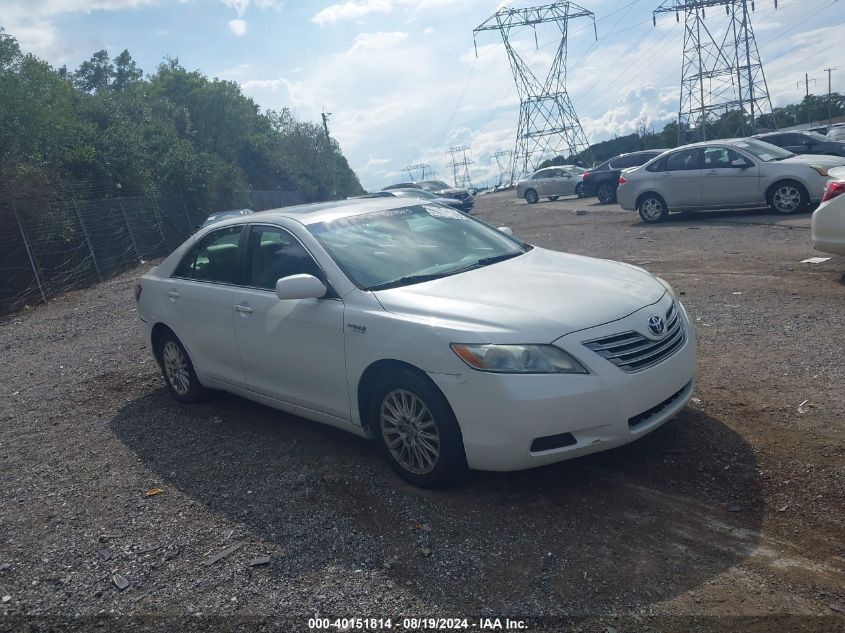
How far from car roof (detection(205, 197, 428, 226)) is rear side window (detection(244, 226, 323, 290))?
132 mm

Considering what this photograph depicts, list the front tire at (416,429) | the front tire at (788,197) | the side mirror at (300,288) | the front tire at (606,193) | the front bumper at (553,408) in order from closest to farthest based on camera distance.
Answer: the front bumper at (553,408) < the front tire at (416,429) < the side mirror at (300,288) < the front tire at (788,197) < the front tire at (606,193)

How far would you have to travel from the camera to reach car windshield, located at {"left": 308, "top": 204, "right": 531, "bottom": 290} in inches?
186

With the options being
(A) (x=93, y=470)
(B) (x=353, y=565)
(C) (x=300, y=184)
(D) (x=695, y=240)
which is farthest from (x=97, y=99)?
(C) (x=300, y=184)

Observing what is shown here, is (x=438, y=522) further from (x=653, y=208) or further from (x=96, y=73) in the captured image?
(x=96, y=73)

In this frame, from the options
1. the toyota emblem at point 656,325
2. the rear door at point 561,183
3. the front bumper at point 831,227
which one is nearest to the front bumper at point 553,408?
the toyota emblem at point 656,325

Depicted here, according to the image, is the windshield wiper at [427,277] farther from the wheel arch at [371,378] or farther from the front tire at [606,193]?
the front tire at [606,193]

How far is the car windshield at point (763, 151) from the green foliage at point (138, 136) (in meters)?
16.4

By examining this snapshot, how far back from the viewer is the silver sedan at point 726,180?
14.2 m

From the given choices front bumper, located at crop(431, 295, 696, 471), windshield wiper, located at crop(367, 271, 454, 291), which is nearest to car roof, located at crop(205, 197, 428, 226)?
windshield wiper, located at crop(367, 271, 454, 291)

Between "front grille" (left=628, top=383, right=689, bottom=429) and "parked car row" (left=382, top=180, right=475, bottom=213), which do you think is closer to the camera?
"front grille" (left=628, top=383, right=689, bottom=429)

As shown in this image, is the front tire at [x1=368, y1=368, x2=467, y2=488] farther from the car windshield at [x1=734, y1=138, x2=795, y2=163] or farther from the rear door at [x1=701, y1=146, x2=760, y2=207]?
the car windshield at [x1=734, y1=138, x2=795, y2=163]

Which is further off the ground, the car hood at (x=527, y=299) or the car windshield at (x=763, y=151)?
the car hood at (x=527, y=299)

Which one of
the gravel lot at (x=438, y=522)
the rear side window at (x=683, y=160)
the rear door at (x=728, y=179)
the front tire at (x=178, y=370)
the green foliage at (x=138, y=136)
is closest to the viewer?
the gravel lot at (x=438, y=522)

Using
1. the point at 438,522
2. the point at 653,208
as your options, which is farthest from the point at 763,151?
the point at 438,522
